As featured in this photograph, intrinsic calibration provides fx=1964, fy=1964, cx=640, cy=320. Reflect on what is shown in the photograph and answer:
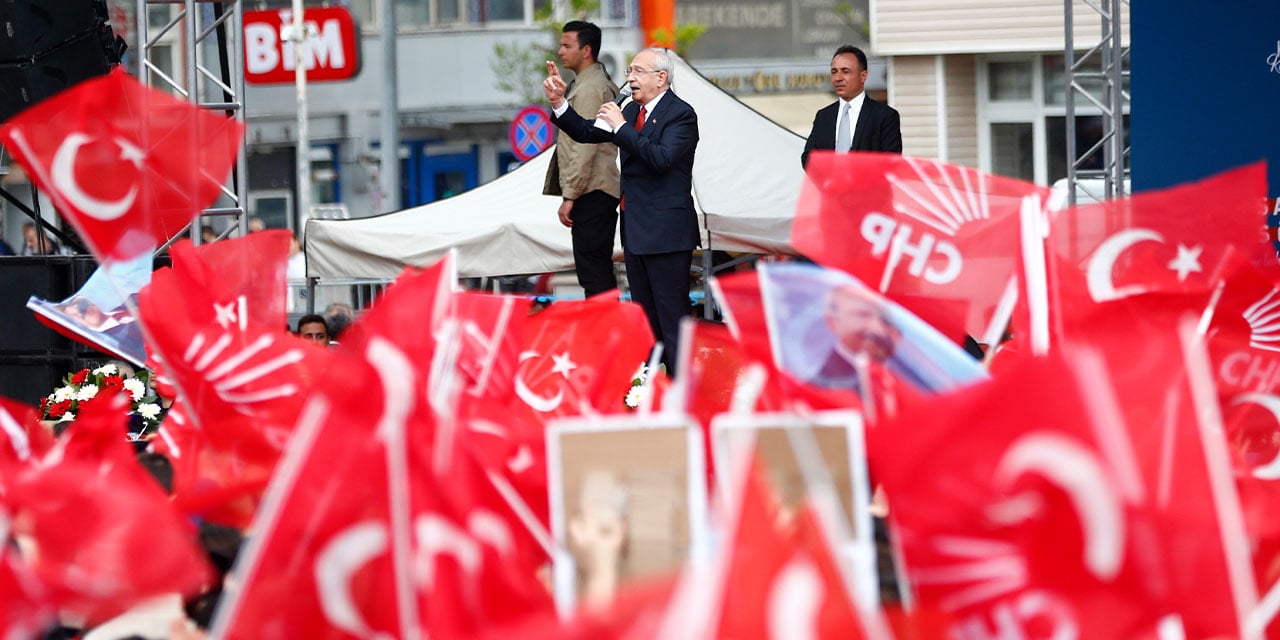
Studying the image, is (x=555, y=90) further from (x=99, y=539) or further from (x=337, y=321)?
(x=99, y=539)

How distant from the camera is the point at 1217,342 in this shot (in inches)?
209

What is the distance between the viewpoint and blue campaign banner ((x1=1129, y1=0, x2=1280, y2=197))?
870 centimetres

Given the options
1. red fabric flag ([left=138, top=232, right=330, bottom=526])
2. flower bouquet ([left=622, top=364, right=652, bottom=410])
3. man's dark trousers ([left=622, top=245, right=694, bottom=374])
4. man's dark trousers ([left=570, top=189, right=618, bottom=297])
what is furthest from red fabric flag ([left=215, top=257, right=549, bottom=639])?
man's dark trousers ([left=570, top=189, right=618, bottom=297])

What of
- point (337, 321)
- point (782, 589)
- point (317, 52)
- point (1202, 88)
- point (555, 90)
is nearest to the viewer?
point (782, 589)

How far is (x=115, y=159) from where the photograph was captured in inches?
227

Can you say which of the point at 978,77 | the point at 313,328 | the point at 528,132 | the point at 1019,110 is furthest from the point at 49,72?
the point at 1019,110

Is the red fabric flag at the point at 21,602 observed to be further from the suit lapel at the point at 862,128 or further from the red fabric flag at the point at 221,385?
the suit lapel at the point at 862,128

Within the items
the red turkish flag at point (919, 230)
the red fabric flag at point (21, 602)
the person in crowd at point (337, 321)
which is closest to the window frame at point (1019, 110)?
the person in crowd at point (337, 321)

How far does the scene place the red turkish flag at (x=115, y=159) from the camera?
557 centimetres

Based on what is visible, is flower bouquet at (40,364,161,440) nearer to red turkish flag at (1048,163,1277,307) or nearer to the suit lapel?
the suit lapel

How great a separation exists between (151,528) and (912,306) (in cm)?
226

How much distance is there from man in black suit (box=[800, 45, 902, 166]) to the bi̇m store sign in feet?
60.2

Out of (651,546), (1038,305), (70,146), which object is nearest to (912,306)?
(1038,305)

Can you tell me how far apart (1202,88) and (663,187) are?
2830 millimetres
